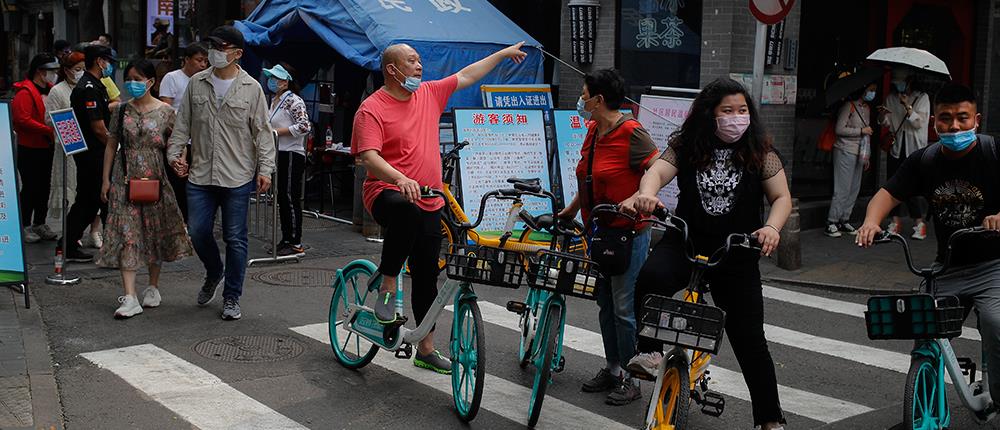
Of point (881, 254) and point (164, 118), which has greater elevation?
point (164, 118)

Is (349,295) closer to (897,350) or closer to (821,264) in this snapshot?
(897,350)

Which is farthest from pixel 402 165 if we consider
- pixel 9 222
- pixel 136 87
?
pixel 9 222

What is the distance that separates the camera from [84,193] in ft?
30.9

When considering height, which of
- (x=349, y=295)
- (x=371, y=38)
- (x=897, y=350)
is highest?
(x=371, y=38)

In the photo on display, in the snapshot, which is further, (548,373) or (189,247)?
(189,247)

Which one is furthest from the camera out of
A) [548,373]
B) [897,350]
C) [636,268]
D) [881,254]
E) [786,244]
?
[881,254]

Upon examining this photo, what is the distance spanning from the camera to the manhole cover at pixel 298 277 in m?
9.10

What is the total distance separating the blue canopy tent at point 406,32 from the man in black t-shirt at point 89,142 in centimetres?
291

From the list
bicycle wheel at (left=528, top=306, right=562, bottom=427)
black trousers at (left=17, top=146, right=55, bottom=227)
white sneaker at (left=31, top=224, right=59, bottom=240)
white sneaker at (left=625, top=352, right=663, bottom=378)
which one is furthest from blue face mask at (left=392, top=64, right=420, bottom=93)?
white sneaker at (left=31, top=224, right=59, bottom=240)

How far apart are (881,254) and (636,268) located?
640 centimetres

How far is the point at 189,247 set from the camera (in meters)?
7.83

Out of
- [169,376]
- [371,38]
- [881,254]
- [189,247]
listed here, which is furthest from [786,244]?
[169,376]

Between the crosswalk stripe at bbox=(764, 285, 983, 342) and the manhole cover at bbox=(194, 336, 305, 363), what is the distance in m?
4.46

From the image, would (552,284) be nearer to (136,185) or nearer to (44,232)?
(136,185)
